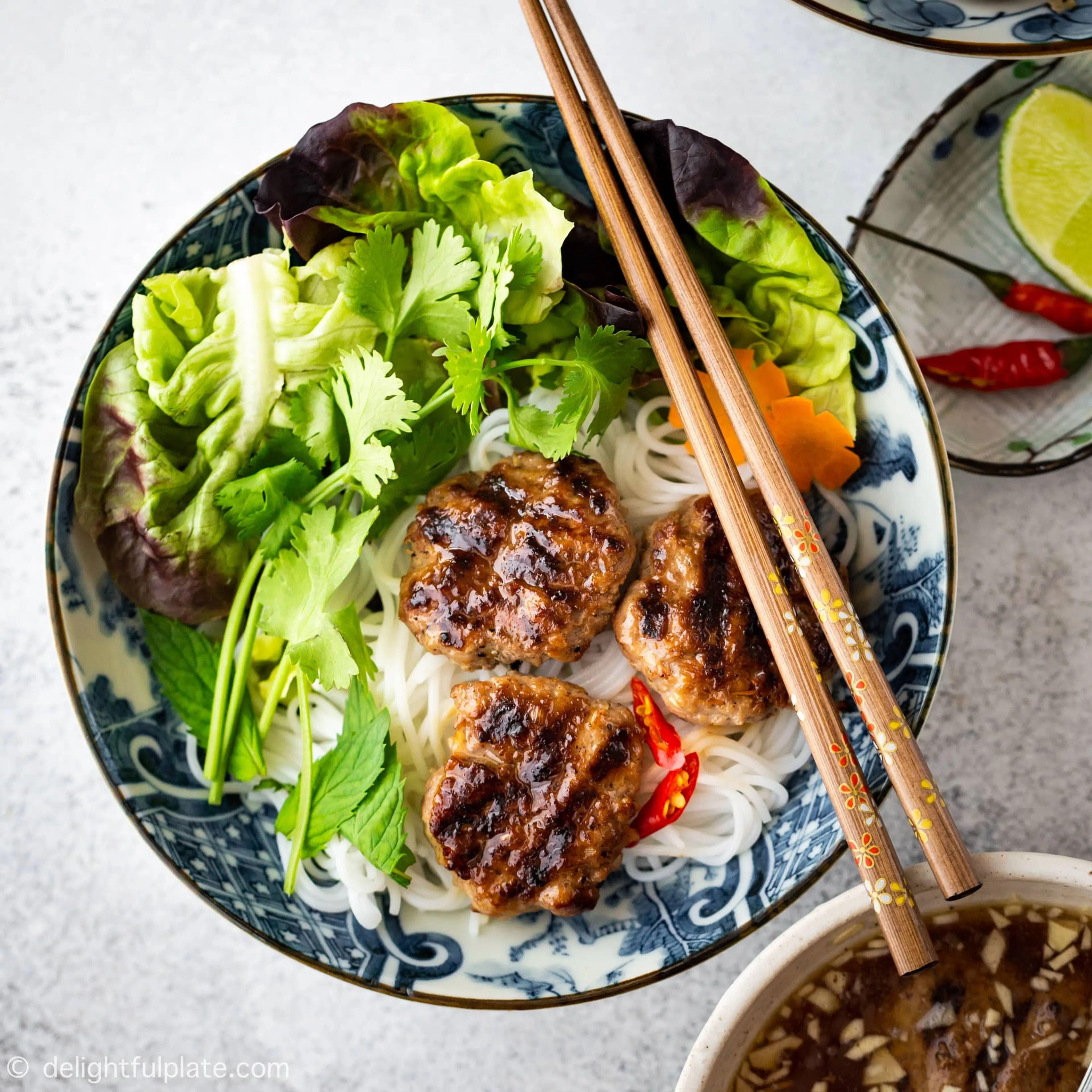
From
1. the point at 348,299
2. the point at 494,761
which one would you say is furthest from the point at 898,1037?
the point at 348,299

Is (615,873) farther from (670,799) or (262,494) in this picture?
(262,494)

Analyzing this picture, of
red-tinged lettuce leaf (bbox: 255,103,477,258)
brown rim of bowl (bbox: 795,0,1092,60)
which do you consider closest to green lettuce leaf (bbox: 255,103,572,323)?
red-tinged lettuce leaf (bbox: 255,103,477,258)

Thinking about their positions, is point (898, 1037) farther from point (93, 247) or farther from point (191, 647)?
point (93, 247)

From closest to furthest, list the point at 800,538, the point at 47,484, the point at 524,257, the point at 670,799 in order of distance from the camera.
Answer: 1. the point at 800,538
2. the point at 524,257
3. the point at 670,799
4. the point at 47,484

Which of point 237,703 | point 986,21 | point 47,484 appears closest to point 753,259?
point 986,21

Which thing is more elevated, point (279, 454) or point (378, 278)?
point (378, 278)

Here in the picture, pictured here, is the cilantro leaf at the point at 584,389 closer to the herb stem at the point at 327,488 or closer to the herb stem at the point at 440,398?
the herb stem at the point at 440,398
